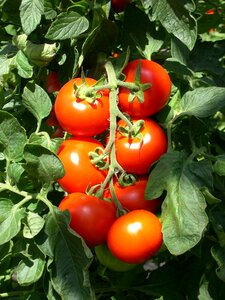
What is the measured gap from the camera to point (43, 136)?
908 millimetres

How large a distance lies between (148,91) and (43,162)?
213 millimetres

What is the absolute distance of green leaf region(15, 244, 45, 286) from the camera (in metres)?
0.86

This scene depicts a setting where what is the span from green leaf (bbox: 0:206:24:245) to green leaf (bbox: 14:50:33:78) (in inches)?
9.5

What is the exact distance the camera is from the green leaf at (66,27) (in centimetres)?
89

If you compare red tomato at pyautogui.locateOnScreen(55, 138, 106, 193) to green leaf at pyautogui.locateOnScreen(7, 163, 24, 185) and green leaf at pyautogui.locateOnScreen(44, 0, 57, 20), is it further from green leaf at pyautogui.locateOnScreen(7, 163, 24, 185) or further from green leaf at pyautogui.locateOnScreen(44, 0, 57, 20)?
green leaf at pyautogui.locateOnScreen(44, 0, 57, 20)

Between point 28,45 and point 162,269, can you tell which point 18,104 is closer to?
point 28,45

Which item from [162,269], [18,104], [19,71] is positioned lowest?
[162,269]

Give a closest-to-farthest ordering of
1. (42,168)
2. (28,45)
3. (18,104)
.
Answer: (42,168) → (28,45) → (18,104)

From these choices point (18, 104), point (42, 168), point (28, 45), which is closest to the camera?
point (42, 168)

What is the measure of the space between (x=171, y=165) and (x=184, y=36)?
0.21 m

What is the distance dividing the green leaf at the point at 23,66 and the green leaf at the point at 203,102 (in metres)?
0.27

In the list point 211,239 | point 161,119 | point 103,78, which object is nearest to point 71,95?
point 103,78

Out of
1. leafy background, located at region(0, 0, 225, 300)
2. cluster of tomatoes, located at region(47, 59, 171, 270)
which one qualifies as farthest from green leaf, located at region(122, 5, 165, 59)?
cluster of tomatoes, located at region(47, 59, 171, 270)

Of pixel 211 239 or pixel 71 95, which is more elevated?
pixel 71 95
